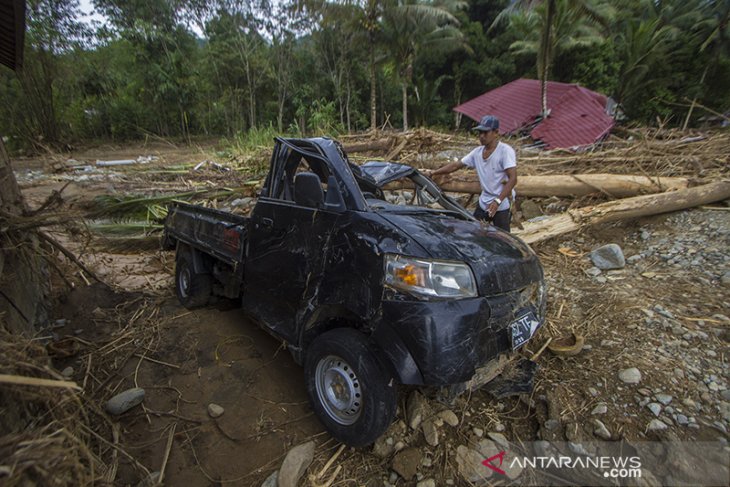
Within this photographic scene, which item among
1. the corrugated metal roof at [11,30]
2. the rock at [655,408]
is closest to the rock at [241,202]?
the corrugated metal roof at [11,30]

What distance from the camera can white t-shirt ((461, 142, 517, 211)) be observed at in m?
3.93

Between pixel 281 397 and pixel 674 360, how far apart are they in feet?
10.1

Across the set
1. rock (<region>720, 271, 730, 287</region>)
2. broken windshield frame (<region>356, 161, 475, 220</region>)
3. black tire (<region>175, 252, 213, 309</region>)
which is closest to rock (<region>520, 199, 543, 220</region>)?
rock (<region>720, 271, 730, 287</region>)

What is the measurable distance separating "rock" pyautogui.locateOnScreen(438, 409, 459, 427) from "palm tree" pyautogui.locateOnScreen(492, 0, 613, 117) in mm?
18464

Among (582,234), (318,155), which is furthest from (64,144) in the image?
(582,234)

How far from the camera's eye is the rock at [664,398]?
235 cm

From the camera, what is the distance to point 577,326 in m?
3.25

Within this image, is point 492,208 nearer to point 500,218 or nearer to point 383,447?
point 500,218

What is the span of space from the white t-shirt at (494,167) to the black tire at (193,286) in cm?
338

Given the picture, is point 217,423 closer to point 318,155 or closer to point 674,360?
point 318,155

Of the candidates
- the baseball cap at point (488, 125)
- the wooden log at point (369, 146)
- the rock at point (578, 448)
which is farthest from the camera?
the wooden log at point (369, 146)

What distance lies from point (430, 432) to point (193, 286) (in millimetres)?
2998

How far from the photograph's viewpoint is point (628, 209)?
4973 mm

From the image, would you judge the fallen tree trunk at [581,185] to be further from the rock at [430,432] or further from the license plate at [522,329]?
the rock at [430,432]
